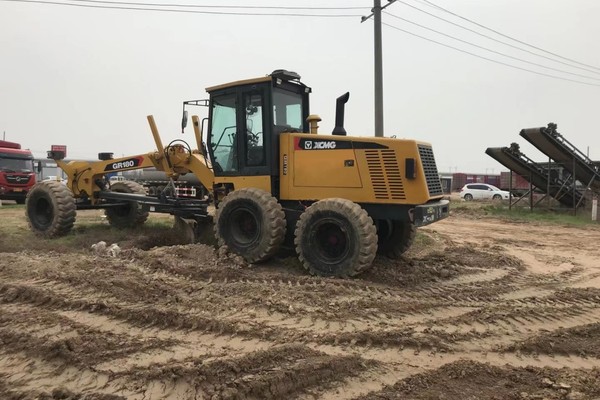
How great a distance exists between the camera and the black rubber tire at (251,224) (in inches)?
301

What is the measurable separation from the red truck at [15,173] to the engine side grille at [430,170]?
1986 centimetres

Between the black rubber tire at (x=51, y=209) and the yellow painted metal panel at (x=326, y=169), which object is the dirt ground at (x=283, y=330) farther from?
the black rubber tire at (x=51, y=209)

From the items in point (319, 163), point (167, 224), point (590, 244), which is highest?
point (319, 163)

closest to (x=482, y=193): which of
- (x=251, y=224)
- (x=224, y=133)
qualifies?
(x=224, y=133)

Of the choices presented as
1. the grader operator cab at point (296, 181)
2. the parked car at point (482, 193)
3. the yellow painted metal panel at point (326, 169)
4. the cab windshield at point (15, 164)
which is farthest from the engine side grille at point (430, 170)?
the parked car at point (482, 193)

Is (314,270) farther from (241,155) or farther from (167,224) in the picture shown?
(167,224)

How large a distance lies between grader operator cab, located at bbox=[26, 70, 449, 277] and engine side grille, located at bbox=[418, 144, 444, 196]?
2 cm

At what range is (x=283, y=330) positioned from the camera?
4.84 metres

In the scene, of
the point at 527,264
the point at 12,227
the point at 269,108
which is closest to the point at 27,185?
the point at 12,227

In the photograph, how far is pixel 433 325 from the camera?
5148 mm

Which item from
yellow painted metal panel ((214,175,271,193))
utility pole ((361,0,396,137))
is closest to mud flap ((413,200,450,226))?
yellow painted metal panel ((214,175,271,193))

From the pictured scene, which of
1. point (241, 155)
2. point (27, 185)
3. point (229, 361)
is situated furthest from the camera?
point (27, 185)

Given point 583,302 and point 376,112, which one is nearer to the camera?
point 583,302

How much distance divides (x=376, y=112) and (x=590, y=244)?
281 inches
